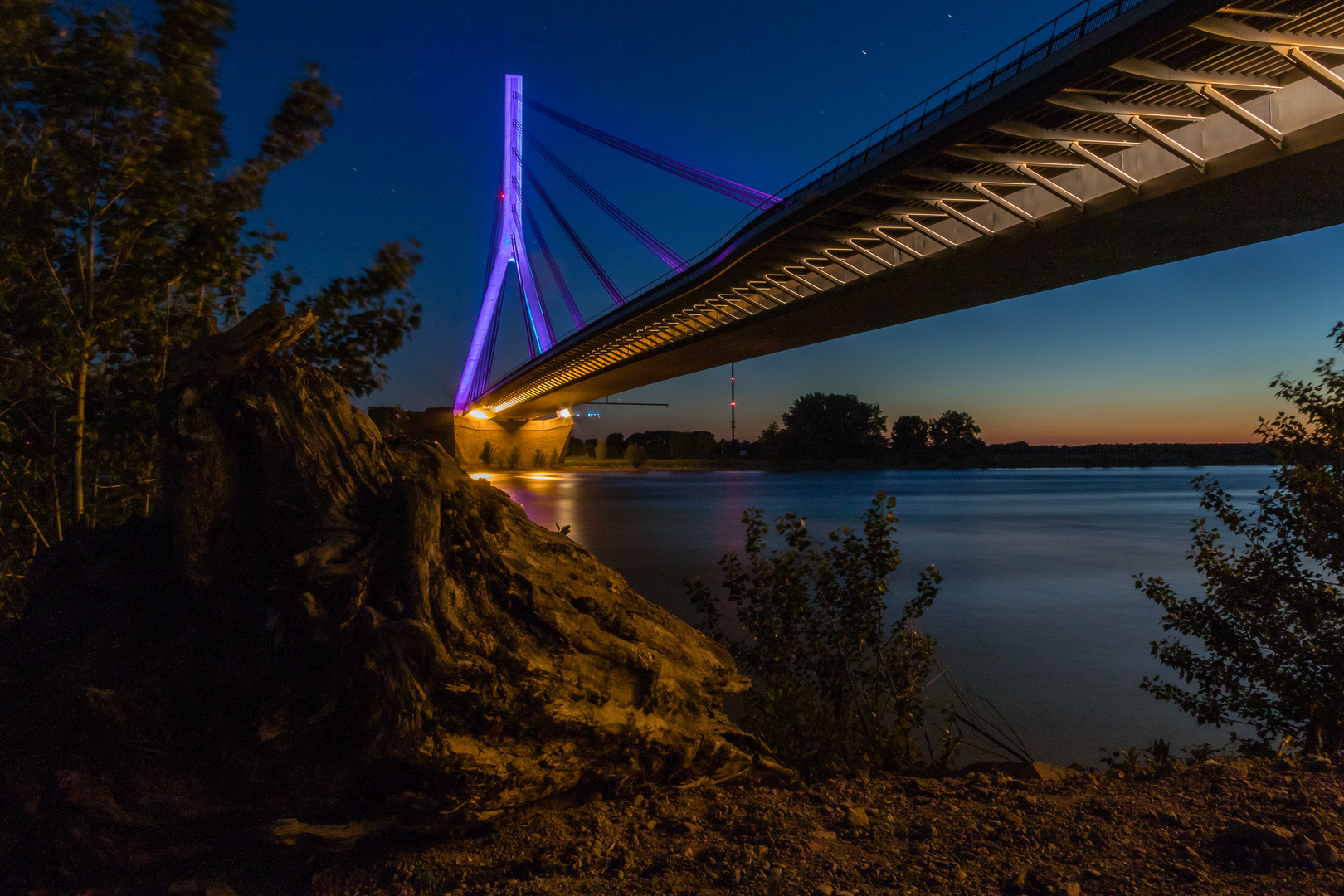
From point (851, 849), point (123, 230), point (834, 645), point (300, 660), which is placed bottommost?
point (851, 849)

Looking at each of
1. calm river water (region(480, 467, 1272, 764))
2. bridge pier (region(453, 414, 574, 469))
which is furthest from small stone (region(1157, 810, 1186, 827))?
bridge pier (region(453, 414, 574, 469))

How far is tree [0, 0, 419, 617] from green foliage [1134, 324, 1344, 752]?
5.30m

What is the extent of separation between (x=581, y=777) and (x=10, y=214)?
3653 millimetres

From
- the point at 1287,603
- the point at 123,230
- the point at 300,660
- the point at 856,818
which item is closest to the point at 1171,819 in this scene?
the point at 856,818

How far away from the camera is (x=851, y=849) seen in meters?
2.45

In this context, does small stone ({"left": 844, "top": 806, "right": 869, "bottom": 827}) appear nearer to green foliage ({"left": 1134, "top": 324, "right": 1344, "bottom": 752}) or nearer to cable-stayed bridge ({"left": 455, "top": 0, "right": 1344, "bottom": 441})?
green foliage ({"left": 1134, "top": 324, "right": 1344, "bottom": 752})

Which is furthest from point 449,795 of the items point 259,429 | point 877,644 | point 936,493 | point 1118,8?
point 936,493

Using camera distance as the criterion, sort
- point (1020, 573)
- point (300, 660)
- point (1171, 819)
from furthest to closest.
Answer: point (1020, 573)
point (1171, 819)
point (300, 660)

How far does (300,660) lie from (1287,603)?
18.1ft

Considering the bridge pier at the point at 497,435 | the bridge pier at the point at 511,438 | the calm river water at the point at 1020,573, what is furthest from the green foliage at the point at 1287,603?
the bridge pier at the point at 511,438

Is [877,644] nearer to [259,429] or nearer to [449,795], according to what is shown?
[449,795]

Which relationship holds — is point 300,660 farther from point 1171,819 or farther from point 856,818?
point 1171,819

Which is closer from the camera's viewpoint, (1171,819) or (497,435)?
(1171,819)

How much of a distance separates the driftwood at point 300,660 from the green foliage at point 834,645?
1.30 metres
